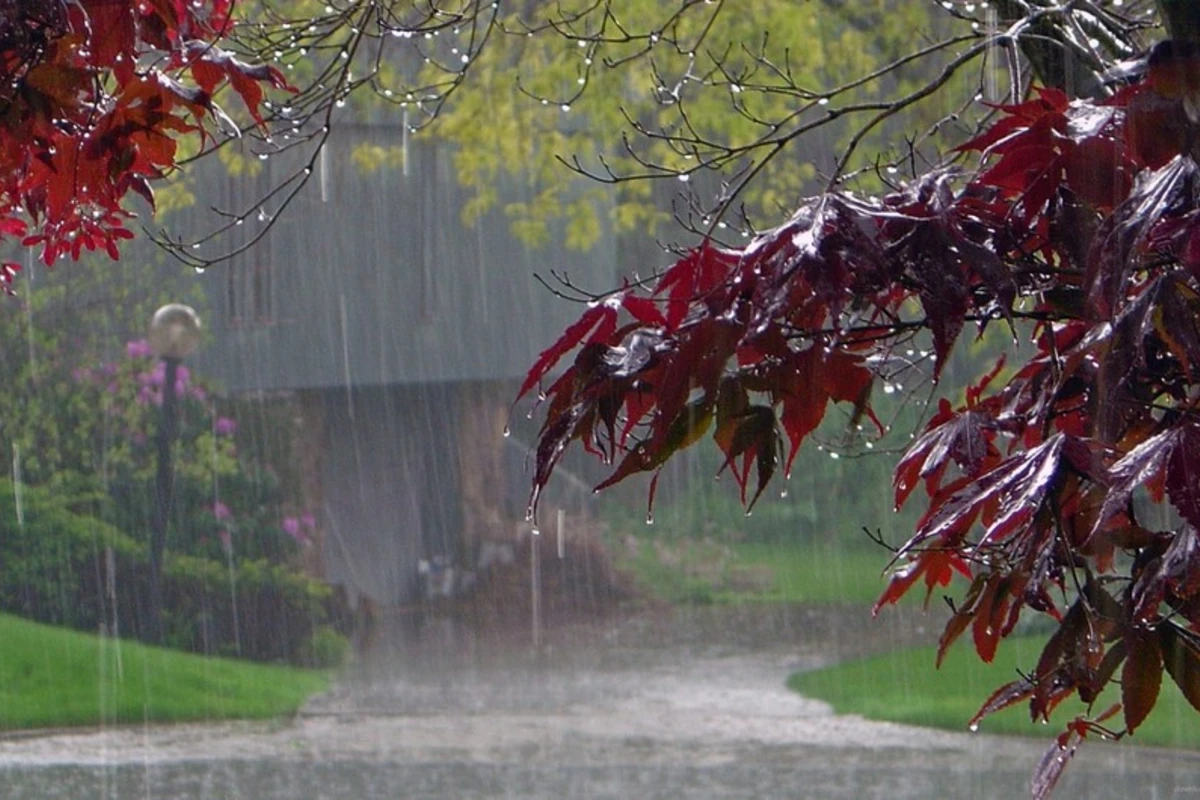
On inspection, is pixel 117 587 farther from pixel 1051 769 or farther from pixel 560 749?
pixel 1051 769

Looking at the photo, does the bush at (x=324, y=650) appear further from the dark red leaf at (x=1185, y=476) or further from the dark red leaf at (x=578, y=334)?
the dark red leaf at (x=1185, y=476)

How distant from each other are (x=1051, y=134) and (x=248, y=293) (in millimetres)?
13803

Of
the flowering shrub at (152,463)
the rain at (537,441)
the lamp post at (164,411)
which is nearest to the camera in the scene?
the rain at (537,441)

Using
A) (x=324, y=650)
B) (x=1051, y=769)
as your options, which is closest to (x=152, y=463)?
(x=324, y=650)

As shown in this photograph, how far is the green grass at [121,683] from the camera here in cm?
949

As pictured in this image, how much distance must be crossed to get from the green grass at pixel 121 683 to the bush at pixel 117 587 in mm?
314

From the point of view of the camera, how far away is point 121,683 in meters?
10.1

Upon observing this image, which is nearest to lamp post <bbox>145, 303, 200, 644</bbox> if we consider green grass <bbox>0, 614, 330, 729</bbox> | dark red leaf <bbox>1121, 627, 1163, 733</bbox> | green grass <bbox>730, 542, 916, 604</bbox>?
green grass <bbox>0, 614, 330, 729</bbox>

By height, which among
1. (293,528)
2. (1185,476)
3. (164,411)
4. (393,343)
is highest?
(393,343)

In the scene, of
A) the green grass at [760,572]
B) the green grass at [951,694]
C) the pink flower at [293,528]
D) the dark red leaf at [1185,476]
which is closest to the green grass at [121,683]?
the pink flower at [293,528]

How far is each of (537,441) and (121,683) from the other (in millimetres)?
8156

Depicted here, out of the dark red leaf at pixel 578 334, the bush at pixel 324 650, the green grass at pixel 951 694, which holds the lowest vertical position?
the green grass at pixel 951 694

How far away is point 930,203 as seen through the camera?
1761 millimetres

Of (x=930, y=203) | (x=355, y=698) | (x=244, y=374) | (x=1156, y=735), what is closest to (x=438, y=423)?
(x=244, y=374)
